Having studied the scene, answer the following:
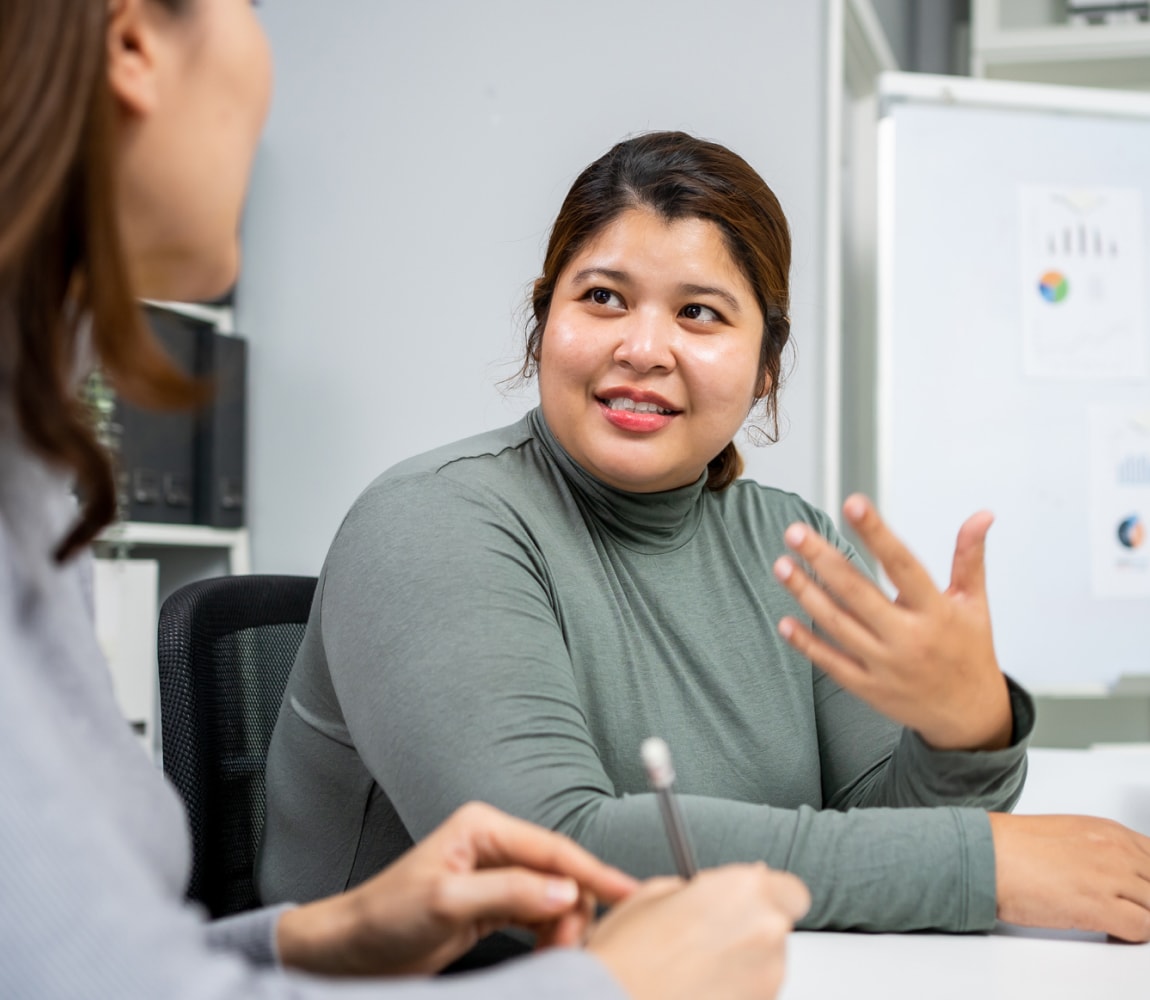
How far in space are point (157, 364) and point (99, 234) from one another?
0.07 meters

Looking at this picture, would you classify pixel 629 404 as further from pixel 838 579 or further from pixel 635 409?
pixel 838 579

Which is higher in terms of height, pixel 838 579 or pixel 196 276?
pixel 196 276

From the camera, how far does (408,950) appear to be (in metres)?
0.62

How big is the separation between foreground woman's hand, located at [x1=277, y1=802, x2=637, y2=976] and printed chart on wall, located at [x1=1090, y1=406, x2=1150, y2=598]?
194cm

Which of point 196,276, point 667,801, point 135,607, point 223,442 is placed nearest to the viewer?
point 667,801

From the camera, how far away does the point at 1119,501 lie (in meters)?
Answer: 2.29

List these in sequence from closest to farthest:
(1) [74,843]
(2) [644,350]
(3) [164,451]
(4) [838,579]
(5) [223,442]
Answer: (1) [74,843] < (4) [838,579] < (2) [644,350] < (3) [164,451] < (5) [223,442]

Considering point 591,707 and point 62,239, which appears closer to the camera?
point 62,239

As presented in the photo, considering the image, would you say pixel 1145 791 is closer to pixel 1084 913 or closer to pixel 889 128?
pixel 1084 913

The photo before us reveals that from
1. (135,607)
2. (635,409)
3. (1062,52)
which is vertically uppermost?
(1062,52)

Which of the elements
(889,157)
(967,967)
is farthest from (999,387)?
(967,967)

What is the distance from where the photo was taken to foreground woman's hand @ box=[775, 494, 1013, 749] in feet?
2.46

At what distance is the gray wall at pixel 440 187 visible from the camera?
2213 millimetres

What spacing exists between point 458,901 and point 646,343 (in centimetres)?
68
